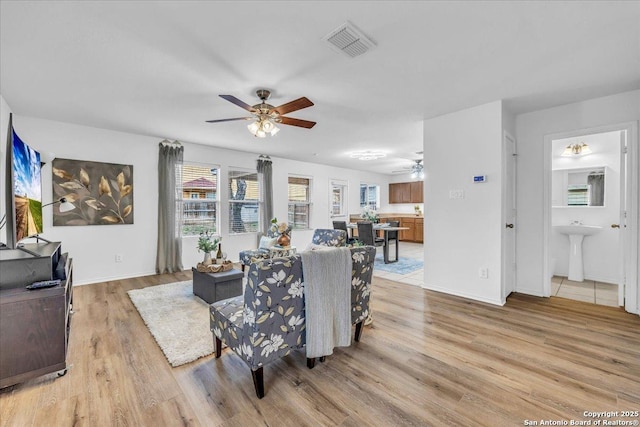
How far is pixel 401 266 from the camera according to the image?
17.9 feet

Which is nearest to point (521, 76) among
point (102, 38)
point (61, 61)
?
point (102, 38)

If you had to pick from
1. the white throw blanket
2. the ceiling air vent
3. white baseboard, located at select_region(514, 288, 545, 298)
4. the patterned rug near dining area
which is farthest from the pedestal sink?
the ceiling air vent

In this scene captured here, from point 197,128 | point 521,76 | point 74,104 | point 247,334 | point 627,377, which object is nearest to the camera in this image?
point 247,334

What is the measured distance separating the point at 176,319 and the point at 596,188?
19.8ft

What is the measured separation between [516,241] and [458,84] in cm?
234

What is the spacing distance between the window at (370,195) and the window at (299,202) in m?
2.54

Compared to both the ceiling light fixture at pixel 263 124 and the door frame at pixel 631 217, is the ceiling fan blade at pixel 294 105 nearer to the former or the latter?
the ceiling light fixture at pixel 263 124

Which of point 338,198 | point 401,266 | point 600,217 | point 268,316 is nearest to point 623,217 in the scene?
point 600,217

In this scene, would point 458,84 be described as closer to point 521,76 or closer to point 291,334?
point 521,76

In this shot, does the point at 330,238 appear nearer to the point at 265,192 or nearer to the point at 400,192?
the point at 265,192

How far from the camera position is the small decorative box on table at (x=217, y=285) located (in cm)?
325

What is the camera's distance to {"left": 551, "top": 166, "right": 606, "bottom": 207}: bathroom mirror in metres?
4.20

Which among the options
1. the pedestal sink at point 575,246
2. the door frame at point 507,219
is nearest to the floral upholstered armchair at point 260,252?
the door frame at point 507,219

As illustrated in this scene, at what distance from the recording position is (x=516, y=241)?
12.5 feet
